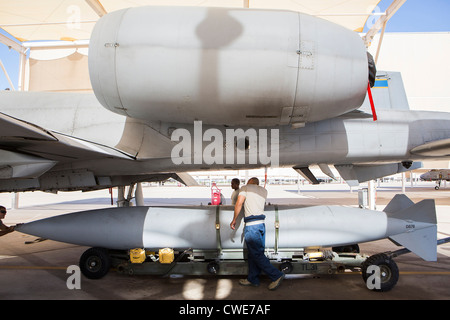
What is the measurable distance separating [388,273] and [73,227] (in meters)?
4.38

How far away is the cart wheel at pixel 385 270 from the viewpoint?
12.3ft

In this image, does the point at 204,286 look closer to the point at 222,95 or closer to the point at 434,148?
the point at 222,95

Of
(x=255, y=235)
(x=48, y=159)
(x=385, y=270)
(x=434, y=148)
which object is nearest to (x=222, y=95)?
(x=255, y=235)

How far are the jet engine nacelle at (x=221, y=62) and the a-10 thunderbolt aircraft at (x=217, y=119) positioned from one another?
0.4 inches

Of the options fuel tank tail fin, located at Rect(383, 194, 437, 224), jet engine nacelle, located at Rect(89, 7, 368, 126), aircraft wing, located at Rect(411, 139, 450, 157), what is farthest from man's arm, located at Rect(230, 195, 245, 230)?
aircraft wing, located at Rect(411, 139, 450, 157)

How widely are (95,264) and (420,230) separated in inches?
182

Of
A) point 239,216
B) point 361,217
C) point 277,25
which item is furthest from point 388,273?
point 277,25

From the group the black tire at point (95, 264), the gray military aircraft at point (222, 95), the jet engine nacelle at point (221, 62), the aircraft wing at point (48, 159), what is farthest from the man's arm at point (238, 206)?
the black tire at point (95, 264)

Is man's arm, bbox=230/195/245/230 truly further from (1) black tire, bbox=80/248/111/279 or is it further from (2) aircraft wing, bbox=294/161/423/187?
(1) black tire, bbox=80/248/111/279

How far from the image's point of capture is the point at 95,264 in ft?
13.8

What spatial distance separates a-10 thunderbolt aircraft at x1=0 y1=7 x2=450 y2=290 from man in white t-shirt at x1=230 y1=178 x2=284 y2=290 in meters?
0.44

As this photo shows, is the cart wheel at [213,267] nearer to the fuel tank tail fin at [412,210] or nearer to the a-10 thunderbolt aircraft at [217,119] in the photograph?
the a-10 thunderbolt aircraft at [217,119]

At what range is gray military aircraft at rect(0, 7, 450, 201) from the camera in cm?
276

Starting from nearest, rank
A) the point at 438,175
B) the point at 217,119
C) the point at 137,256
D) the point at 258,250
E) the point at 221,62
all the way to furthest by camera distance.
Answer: the point at 221,62, the point at 217,119, the point at 258,250, the point at 137,256, the point at 438,175
